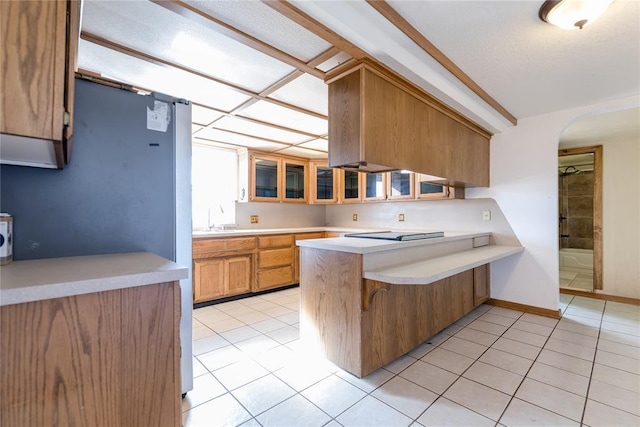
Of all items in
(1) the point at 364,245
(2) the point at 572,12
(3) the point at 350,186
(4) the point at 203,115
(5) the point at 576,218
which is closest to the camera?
(2) the point at 572,12

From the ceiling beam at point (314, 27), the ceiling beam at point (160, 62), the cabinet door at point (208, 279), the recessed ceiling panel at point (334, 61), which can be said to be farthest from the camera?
the cabinet door at point (208, 279)

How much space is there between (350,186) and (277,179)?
1.15 metres

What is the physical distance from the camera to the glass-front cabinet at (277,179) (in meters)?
4.23

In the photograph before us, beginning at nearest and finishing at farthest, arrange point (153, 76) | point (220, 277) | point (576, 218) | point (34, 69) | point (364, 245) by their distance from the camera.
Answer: point (34, 69) → point (364, 245) → point (153, 76) → point (220, 277) → point (576, 218)

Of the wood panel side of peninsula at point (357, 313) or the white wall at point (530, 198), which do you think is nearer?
the wood panel side of peninsula at point (357, 313)

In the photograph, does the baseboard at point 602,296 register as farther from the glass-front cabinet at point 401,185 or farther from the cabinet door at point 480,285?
the glass-front cabinet at point 401,185

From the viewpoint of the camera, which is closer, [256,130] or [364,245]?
[364,245]

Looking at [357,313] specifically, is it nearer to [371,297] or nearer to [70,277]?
[371,297]

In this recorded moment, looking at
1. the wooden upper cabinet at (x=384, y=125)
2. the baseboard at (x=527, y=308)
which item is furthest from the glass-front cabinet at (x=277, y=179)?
the baseboard at (x=527, y=308)

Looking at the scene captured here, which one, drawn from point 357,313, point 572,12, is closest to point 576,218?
point 572,12

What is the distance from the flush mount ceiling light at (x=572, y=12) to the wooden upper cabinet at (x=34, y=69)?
2041mm

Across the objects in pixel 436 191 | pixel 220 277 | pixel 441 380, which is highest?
pixel 436 191

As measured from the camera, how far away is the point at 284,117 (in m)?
2.88

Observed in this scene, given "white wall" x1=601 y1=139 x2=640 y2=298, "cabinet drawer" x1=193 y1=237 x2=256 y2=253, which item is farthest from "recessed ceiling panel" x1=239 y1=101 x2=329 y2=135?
"white wall" x1=601 y1=139 x2=640 y2=298
